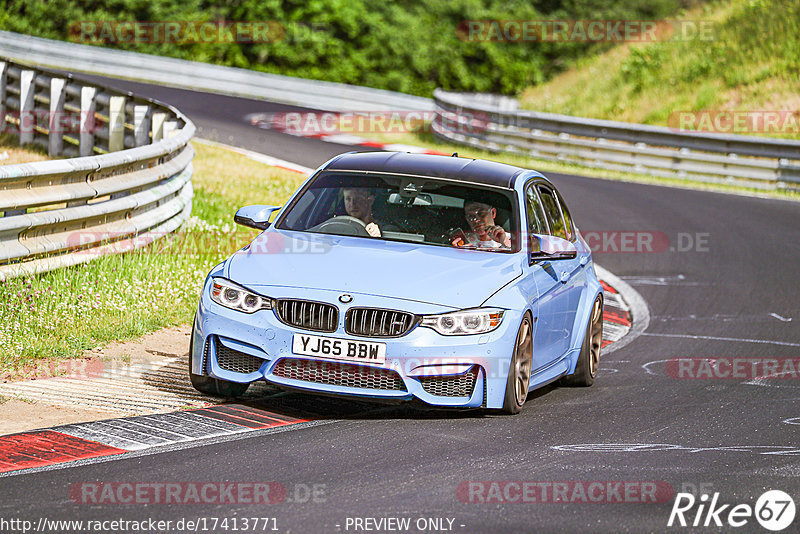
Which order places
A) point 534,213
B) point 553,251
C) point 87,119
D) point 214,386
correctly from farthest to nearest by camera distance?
point 87,119 < point 534,213 < point 553,251 < point 214,386

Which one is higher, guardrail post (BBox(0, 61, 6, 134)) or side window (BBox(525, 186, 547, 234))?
side window (BBox(525, 186, 547, 234))

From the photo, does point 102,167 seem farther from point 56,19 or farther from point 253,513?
point 56,19

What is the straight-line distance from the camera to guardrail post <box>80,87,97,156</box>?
60.1ft

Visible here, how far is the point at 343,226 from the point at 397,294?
127 cm

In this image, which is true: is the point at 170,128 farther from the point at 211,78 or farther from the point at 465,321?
the point at 211,78

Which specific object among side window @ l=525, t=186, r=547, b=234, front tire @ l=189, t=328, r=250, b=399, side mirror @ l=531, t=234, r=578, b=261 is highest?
side window @ l=525, t=186, r=547, b=234

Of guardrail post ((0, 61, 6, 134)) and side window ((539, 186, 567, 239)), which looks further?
guardrail post ((0, 61, 6, 134))

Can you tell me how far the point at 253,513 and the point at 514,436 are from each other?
2.27 meters

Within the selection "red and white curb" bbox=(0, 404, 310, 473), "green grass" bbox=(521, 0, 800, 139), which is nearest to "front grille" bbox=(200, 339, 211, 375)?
"red and white curb" bbox=(0, 404, 310, 473)

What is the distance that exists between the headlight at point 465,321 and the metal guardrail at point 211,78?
33.2m

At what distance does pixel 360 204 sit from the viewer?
8.60m

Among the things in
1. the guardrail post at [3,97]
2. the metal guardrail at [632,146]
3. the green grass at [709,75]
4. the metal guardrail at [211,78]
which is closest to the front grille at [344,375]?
the guardrail post at [3,97]

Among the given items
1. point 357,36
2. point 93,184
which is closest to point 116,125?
point 93,184

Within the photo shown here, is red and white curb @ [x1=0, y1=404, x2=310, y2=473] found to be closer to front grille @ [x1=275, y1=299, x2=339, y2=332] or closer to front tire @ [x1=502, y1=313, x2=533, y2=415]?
front grille @ [x1=275, y1=299, x2=339, y2=332]
